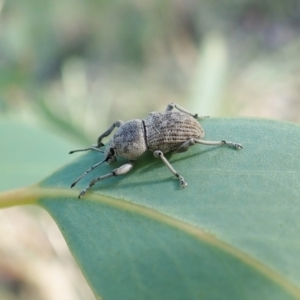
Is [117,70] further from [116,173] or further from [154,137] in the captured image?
Answer: [116,173]

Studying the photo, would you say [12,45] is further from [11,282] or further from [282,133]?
[282,133]

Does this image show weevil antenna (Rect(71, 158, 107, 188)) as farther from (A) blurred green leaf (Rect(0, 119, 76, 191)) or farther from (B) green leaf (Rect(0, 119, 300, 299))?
(A) blurred green leaf (Rect(0, 119, 76, 191))

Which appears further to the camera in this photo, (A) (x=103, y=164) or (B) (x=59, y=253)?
(B) (x=59, y=253)

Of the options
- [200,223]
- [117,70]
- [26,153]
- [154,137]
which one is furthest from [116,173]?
[117,70]

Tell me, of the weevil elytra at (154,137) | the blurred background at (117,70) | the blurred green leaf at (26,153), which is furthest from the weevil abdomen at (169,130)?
the blurred background at (117,70)

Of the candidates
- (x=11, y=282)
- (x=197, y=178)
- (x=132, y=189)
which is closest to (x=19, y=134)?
(x=132, y=189)

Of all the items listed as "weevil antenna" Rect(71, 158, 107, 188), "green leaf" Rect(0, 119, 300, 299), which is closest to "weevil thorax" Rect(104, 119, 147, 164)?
"weevil antenna" Rect(71, 158, 107, 188)

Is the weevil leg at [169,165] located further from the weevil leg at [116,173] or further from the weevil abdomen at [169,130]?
the weevil leg at [116,173]
